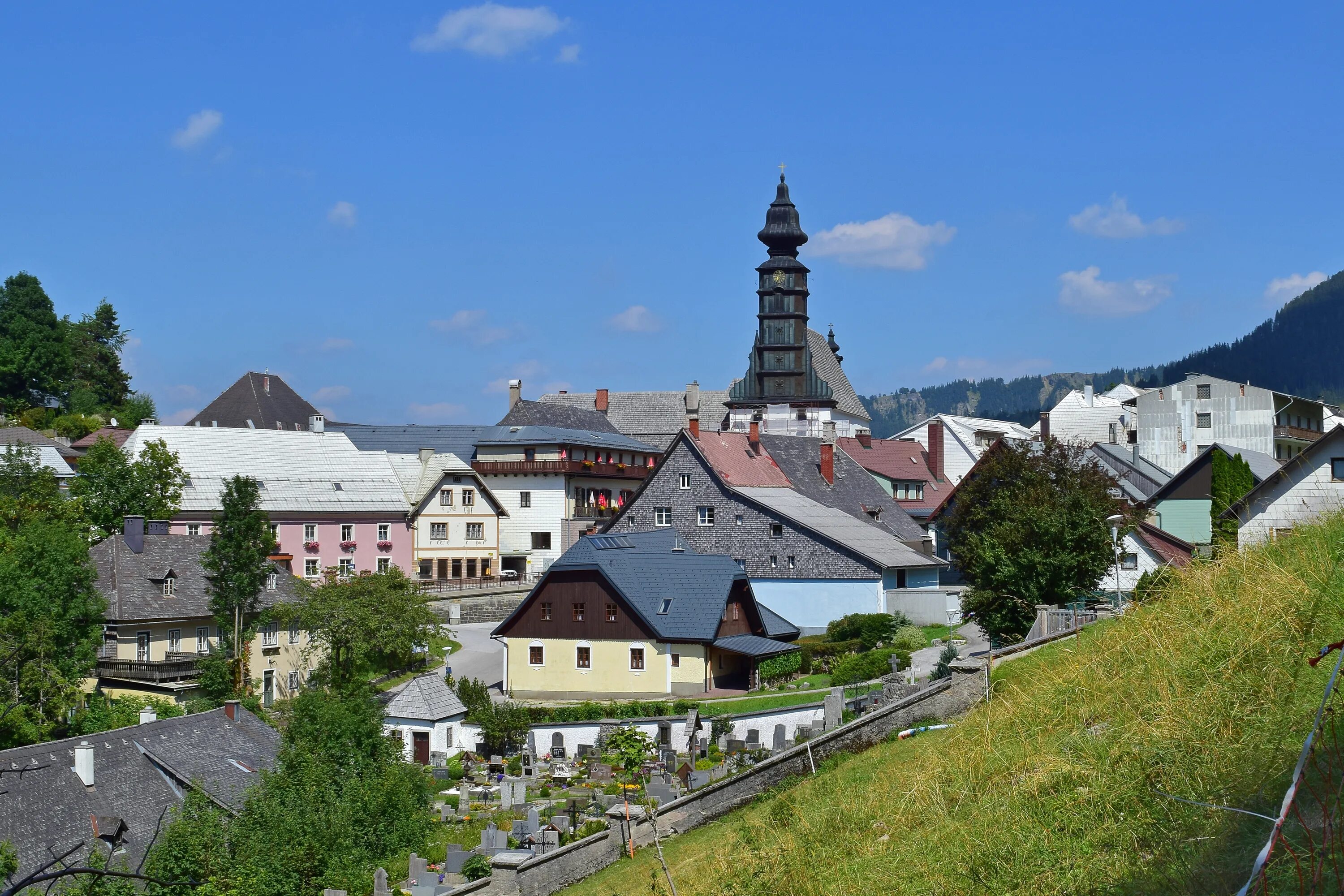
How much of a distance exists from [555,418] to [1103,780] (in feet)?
255

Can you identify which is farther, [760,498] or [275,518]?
[275,518]

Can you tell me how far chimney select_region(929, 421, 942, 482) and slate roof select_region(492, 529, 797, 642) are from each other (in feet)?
134

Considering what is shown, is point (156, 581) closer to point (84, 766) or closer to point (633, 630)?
point (633, 630)

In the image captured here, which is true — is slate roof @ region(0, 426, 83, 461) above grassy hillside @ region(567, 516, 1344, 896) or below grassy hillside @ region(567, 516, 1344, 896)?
above

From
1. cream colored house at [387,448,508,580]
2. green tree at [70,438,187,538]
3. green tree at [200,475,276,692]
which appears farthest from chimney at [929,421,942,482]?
green tree at [200,475,276,692]

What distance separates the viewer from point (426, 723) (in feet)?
123

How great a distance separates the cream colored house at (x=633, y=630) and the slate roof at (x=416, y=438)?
39.8 meters

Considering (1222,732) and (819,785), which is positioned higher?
(1222,732)

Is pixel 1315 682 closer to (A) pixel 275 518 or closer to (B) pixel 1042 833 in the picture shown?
(B) pixel 1042 833

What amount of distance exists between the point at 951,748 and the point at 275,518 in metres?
57.2

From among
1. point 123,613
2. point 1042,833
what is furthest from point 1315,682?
point 123,613

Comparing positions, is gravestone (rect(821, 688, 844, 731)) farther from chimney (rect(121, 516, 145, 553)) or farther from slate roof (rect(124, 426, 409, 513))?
slate roof (rect(124, 426, 409, 513))

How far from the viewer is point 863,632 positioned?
4647cm

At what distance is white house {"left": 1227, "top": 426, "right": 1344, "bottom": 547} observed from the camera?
34.3m
